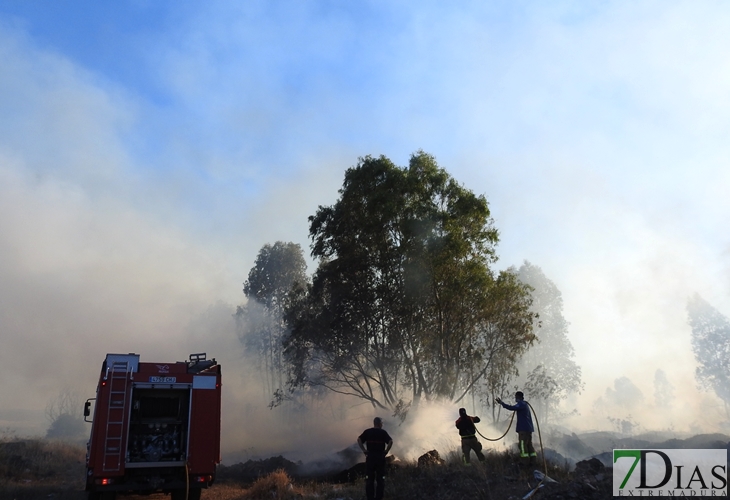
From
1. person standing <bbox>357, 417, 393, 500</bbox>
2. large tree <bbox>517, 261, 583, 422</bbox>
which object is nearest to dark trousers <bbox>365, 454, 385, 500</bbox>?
person standing <bbox>357, 417, 393, 500</bbox>

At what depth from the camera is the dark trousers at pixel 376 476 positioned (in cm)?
1073

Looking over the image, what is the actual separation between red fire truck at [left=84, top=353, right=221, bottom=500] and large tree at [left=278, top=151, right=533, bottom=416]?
12436 millimetres

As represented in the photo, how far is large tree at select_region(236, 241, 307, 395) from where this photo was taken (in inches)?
1964

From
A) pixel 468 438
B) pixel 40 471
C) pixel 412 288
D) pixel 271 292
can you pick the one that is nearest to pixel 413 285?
pixel 412 288

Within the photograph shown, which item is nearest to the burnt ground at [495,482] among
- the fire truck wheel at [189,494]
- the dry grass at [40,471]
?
the fire truck wheel at [189,494]

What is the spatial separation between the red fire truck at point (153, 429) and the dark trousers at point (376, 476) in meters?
3.71

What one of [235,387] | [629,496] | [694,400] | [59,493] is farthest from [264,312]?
[694,400]

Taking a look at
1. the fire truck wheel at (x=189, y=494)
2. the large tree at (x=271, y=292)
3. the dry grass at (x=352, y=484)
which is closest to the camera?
the dry grass at (x=352, y=484)

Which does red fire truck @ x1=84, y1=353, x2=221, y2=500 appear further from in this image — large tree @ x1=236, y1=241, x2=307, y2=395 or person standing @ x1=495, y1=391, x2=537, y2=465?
large tree @ x1=236, y1=241, x2=307, y2=395

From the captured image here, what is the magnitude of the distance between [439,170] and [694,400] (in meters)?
59.3

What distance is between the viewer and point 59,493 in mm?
15586

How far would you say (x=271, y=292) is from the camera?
50.0 meters

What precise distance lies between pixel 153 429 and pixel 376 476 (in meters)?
→ 5.28

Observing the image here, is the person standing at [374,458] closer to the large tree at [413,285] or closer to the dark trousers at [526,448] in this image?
the dark trousers at [526,448]
